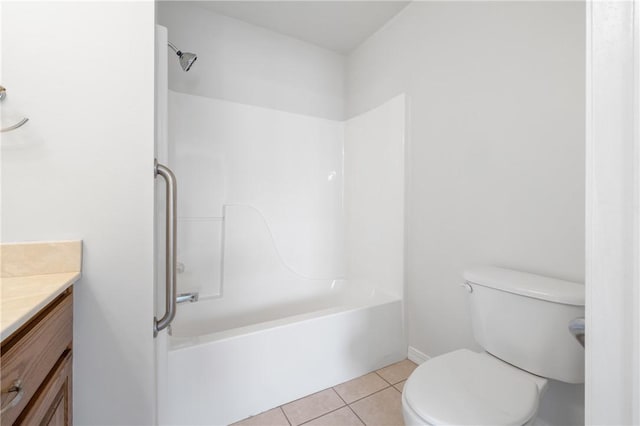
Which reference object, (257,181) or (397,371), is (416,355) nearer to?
(397,371)

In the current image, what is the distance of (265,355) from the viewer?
142 centimetres

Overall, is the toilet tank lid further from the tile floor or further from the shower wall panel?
the shower wall panel

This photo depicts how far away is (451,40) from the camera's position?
164 centimetres

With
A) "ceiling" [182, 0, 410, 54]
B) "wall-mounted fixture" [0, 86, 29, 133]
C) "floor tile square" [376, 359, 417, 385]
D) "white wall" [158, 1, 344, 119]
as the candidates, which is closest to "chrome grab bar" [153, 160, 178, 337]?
"wall-mounted fixture" [0, 86, 29, 133]

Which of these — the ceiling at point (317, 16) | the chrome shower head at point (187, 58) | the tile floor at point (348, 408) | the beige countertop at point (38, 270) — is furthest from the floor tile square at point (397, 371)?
the ceiling at point (317, 16)

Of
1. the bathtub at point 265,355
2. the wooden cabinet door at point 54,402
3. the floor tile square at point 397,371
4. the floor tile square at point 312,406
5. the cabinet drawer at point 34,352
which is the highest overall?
the cabinet drawer at point 34,352

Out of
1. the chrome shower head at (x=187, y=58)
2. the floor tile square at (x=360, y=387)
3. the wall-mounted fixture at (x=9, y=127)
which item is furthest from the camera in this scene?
the chrome shower head at (x=187, y=58)

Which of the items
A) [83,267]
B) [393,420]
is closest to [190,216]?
[83,267]

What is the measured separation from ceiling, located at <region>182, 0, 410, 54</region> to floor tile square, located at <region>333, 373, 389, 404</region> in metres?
2.45

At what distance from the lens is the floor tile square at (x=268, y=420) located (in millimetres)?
1344

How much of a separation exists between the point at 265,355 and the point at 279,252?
3.10 ft

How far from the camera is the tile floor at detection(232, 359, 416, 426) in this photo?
4.45 feet

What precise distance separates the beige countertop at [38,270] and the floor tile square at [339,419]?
120cm

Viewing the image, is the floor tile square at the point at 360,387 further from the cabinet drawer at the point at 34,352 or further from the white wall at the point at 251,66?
the white wall at the point at 251,66
